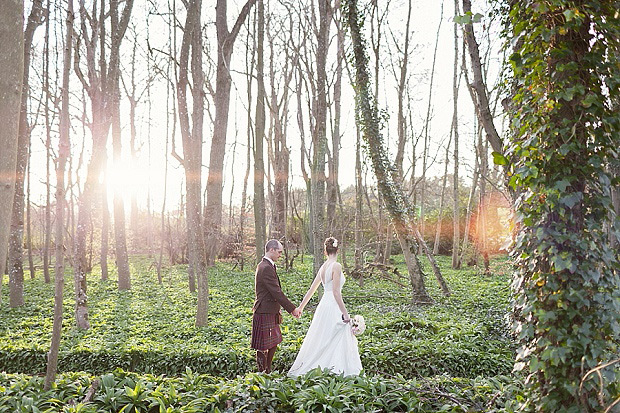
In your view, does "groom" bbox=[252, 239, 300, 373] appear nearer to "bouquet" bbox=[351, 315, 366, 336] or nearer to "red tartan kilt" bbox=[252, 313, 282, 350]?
"red tartan kilt" bbox=[252, 313, 282, 350]

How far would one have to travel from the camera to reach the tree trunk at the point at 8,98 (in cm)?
368

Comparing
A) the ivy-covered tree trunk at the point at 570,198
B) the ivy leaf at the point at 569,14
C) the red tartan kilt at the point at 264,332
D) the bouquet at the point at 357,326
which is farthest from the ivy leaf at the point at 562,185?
the red tartan kilt at the point at 264,332

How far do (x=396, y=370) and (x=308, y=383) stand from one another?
2.47 m

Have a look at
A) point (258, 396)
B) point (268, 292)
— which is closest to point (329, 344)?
point (268, 292)

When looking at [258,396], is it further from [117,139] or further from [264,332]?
[117,139]

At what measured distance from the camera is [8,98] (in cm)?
371

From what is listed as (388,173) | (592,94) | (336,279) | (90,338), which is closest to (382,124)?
(388,173)

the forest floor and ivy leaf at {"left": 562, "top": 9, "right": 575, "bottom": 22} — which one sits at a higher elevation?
ivy leaf at {"left": 562, "top": 9, "right": 575, "bottom": 22}

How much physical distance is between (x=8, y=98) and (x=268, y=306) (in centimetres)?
381

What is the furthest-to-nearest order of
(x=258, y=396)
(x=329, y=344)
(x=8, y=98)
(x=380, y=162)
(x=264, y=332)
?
(x=380, y=162) → (x=329, y=344) → (x=264, y=332) → (x=258, y=396) → (x=8, y=98)

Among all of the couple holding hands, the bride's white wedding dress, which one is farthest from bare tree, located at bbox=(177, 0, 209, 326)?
the bride's white wedding dress

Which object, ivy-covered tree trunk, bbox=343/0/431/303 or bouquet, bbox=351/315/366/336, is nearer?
bouquet, bbox=351/315/366/336

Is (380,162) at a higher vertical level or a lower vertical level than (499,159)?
higher

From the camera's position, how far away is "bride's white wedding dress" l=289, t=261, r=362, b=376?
6.11m
